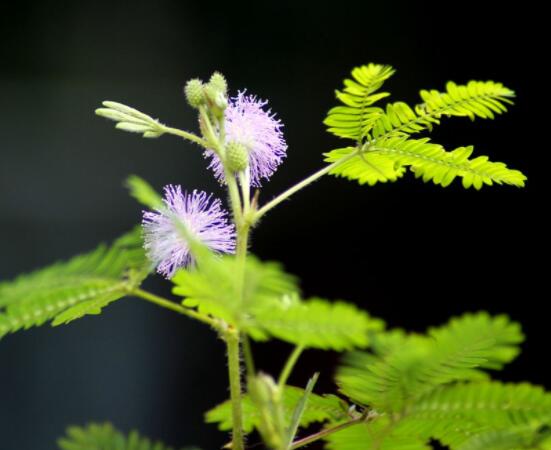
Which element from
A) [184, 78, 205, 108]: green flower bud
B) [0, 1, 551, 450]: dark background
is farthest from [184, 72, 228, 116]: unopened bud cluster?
[0, 1, 551, 450]: dark background

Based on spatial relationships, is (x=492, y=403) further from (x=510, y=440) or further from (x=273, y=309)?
(x=273, y=309)

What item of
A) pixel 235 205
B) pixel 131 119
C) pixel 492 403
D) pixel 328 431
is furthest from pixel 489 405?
pixel 131 119

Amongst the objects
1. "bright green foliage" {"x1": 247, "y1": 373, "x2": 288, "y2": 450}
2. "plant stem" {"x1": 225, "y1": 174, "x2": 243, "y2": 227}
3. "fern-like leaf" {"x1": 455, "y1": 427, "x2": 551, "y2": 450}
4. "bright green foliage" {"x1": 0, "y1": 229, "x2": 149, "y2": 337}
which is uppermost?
"plant stem" {"x1": 225, "y1": 174, "x2": 243, "y2": 227}

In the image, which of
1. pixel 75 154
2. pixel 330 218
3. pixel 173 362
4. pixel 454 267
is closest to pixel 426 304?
pixel 454 267

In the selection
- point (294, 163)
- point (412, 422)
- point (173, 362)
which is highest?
point (294, 163)

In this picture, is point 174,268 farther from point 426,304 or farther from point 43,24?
point 43,24

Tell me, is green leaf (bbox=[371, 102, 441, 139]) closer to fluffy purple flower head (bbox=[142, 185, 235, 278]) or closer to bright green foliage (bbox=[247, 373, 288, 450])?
fluffy purple flower head (bbox=[142, 185, 235, 278])
